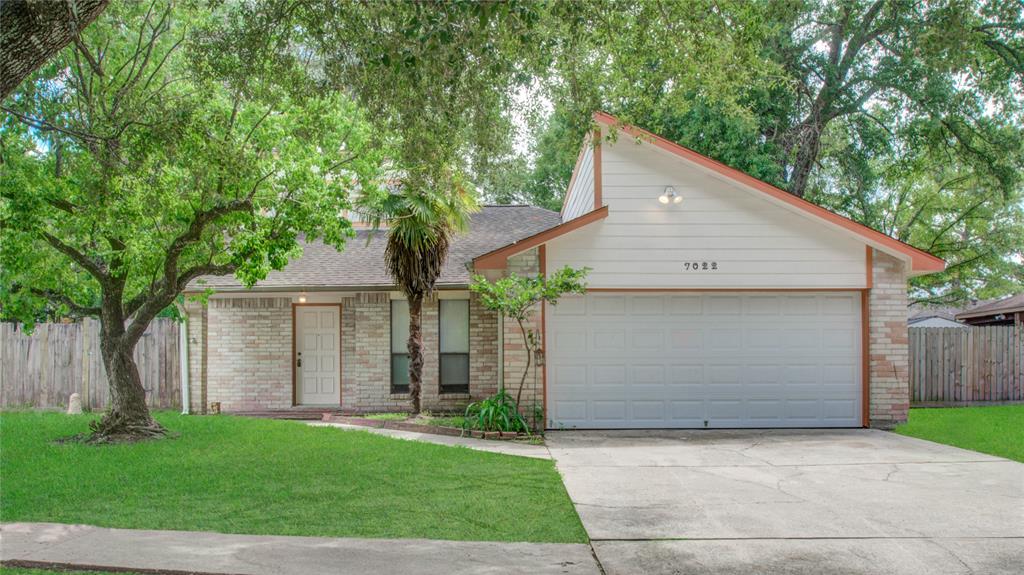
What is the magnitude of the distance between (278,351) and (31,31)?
11.4 m

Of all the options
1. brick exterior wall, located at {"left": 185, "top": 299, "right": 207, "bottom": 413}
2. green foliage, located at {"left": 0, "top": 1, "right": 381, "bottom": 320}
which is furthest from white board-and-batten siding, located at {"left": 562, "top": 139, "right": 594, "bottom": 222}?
brick exterior wall, located at {"left": 185, "top": 299, "right": 207, "bottom": 413}

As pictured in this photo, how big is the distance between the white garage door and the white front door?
5386 millimetres

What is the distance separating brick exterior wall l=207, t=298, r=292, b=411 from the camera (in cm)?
1506

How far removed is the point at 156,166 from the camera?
8.63 m

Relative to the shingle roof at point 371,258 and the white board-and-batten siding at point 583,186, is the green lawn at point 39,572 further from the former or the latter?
the white board-and-batten siding at point 583,186

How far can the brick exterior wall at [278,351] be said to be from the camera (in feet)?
48.3

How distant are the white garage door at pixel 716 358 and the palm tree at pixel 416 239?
7.99ft

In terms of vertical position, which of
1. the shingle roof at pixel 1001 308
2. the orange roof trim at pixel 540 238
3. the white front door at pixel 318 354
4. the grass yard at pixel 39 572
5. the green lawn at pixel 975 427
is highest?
the orange roof trim at pixel 540 238

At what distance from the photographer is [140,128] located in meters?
8.21

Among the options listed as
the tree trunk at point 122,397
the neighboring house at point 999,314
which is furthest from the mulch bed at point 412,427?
the neighboring house at point 999,314

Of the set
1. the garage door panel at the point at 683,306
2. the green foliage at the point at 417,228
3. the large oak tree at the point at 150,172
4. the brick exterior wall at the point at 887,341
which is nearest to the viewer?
the large oak tree at the point at 150,172

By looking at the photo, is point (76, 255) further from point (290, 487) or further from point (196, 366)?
point (196, 366)

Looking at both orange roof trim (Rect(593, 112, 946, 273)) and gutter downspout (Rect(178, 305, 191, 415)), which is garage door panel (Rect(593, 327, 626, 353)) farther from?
gutter downspout (Rect(178, 305, 191, 415))

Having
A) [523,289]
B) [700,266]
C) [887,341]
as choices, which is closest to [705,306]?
[700,266]
